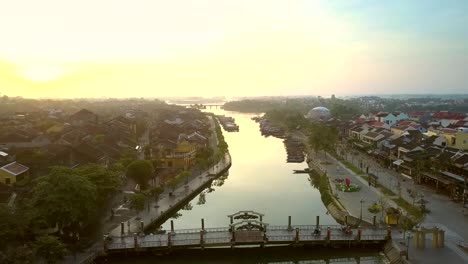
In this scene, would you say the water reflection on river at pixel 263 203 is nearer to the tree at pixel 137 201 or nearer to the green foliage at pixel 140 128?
the tree at pixel 137 201

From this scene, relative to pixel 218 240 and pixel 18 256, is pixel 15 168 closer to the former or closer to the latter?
pixel 18 256

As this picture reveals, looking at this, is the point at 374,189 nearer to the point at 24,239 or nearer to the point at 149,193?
the point at 149,193

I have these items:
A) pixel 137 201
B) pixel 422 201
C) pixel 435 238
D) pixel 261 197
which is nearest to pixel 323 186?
pixel 261 197

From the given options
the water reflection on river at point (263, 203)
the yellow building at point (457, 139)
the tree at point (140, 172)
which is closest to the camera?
the water reflection on river at point (263, 203)

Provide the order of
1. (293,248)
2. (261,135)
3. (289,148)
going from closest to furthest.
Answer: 1. (293,248)
2. (289,148)
3. (261,135)

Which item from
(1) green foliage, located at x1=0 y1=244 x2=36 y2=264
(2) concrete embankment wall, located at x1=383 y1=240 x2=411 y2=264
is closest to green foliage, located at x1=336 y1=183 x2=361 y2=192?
(2) concrete embankment wall, located at x1=383 y1=240 x2=411 y2=264

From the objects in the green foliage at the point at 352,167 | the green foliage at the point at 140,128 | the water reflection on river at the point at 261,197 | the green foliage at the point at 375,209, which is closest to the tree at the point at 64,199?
the water reflection on river at the point at 261,197

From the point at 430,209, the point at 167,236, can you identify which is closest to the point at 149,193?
the point at 167,236

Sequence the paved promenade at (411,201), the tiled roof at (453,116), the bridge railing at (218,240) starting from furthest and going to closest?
the tiled roof at (453,116) < the bridge railing at (218,240) < the paved promenade at (411,201)
